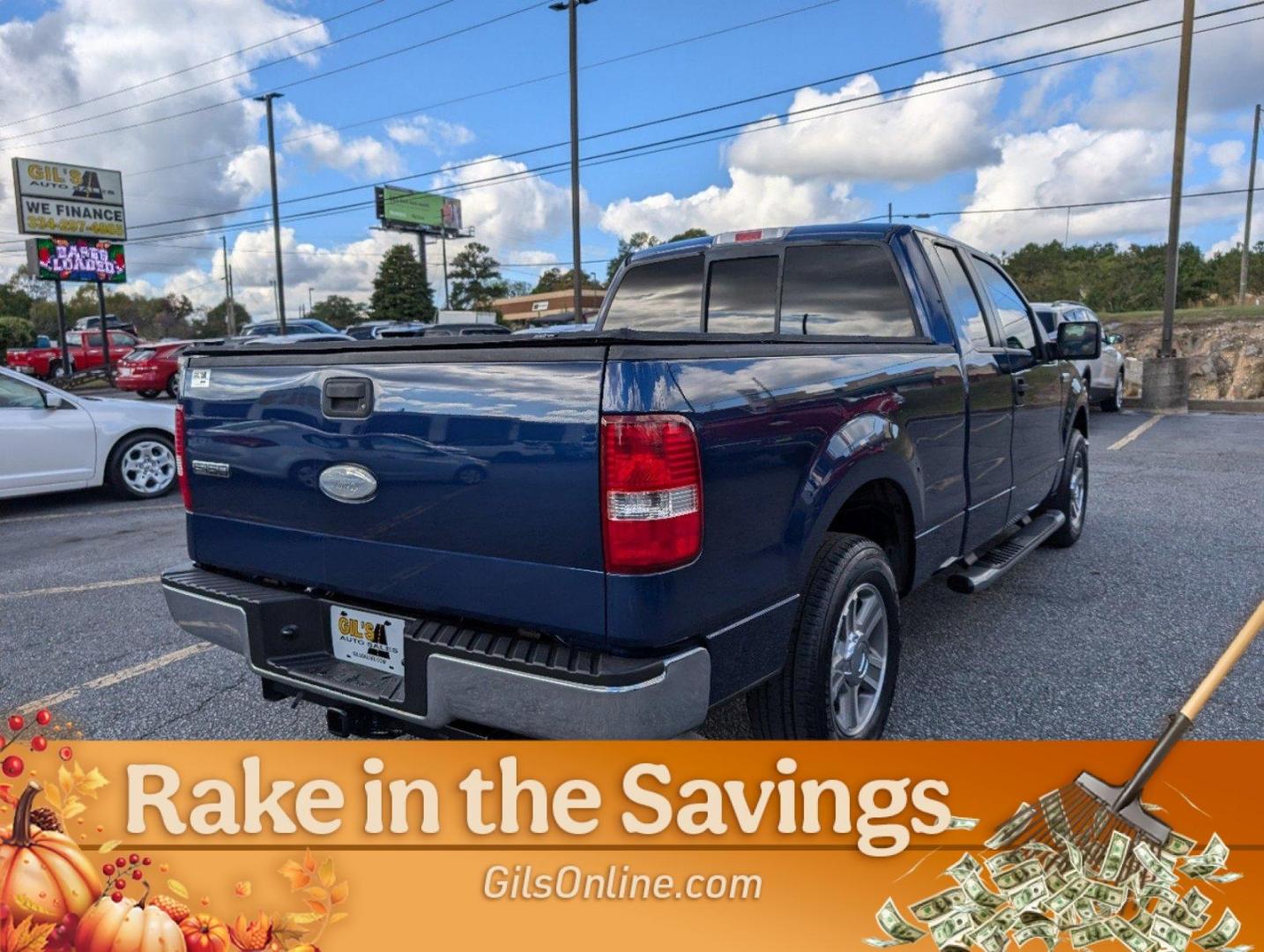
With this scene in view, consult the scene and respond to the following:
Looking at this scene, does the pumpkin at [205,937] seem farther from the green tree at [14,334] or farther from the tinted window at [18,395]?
the green tree at [14,334]

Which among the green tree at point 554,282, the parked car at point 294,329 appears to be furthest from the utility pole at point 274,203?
the green tree at point 554,282

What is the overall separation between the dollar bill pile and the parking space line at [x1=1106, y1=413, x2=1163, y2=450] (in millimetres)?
9477

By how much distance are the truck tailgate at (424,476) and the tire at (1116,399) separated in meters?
14.1

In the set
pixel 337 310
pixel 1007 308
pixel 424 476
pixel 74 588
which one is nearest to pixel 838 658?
pixel 424 476

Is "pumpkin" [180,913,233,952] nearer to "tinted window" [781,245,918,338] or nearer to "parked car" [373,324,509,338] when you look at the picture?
"parked car" [373,324,509,338]

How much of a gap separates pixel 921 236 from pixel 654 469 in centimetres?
240

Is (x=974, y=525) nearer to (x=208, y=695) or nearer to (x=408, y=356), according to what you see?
(x=408, y=356)

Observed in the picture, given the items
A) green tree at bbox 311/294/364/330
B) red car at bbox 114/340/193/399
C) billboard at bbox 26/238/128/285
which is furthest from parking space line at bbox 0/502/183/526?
green tree at bbox 311/294/364/330

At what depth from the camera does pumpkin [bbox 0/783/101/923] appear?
6.76ft

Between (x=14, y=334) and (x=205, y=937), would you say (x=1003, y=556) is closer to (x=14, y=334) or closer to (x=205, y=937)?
(x=205, y=937)

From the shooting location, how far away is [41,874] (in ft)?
6.92

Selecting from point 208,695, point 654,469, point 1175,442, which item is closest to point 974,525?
point 654,469

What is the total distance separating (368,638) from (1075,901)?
188cm

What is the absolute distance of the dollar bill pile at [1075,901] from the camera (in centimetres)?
198
